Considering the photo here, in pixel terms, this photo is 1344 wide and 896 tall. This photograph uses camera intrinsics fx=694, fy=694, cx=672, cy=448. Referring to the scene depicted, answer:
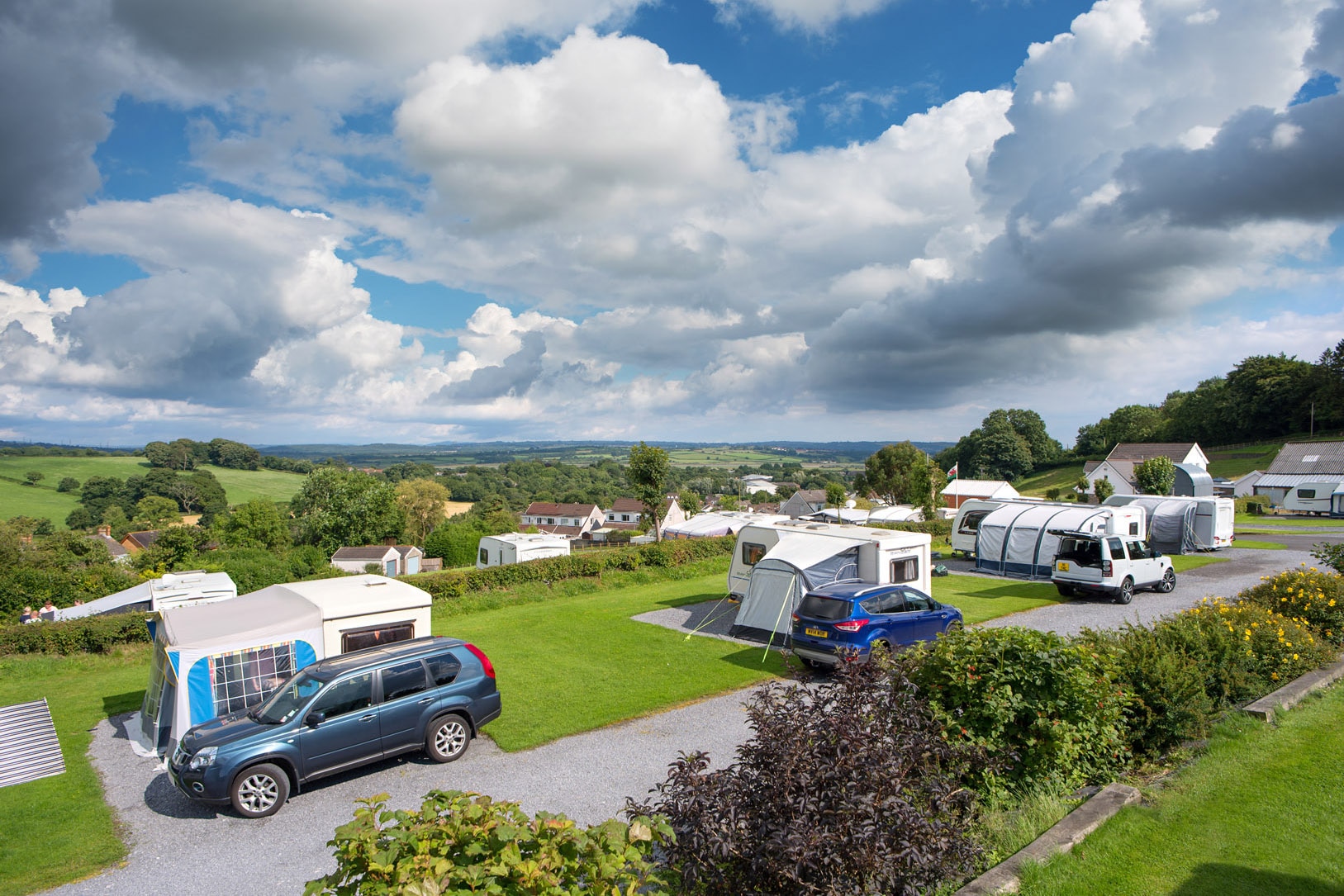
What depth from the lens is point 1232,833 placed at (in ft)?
17.0

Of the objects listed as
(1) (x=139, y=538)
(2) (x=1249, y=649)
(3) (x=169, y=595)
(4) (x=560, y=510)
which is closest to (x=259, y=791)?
(2) (x=1249, y=649)

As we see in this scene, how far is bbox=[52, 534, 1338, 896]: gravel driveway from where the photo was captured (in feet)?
22.5

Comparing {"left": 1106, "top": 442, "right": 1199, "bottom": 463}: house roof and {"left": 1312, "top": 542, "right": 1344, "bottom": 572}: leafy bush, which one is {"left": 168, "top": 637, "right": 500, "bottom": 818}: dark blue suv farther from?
{"left": 1106, "top": 442, "right": 1199, "bottom": 463}: house roof

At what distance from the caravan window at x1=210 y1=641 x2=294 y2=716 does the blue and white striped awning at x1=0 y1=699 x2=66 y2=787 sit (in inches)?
99.1

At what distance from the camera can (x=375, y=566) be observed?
4778 centimetres

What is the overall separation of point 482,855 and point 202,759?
6766 mm

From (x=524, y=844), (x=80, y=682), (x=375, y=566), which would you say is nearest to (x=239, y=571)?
(x=375, y=566)

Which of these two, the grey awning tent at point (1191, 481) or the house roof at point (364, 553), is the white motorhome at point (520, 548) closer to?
the house roof at point (364, 553)

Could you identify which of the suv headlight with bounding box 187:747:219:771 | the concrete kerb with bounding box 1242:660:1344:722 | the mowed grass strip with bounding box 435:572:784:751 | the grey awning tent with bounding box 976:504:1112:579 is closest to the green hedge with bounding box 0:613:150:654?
the mowed grass strip with bounding box 435:572:784:751

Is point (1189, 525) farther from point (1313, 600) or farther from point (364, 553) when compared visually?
point (364, 553)

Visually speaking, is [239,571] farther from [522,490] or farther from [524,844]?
[522,490]

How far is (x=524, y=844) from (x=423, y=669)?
6.86m

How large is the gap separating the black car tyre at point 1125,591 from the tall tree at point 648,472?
57.0ft

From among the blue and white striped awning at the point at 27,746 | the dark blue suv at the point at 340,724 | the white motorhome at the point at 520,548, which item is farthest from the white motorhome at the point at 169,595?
the white motorhome at the point at 520,548
